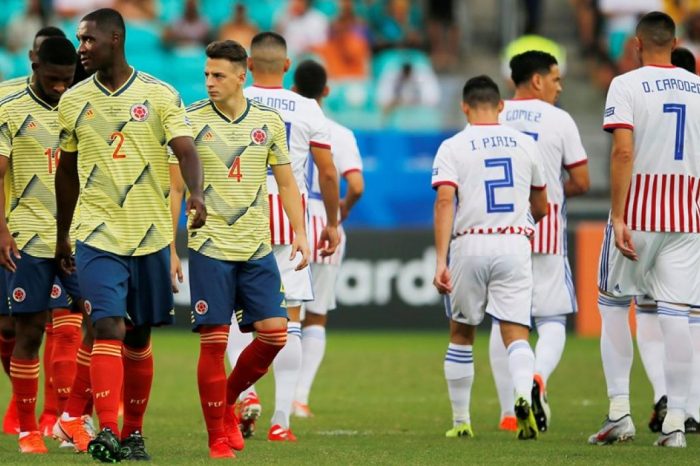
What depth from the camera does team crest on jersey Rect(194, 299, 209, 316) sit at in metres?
8.34

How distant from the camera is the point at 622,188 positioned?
9.18m

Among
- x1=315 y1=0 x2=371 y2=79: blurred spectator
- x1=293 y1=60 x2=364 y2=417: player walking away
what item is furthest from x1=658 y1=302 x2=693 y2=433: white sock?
x1=315 y1=0 x2=371 y2=79: blurred spectator

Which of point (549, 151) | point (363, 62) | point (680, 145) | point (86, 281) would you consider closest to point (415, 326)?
point (363, 62)

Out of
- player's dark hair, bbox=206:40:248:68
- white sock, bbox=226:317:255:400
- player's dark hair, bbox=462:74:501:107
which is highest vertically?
player's dark hair, bbox=206:40:248:68

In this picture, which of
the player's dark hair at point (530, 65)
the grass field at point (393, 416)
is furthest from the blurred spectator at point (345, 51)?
the player's dark hair at point (530, 65)

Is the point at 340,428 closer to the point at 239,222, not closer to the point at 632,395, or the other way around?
the point at 239,222

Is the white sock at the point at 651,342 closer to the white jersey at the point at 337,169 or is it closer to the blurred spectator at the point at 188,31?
the white jersey at the point at 337,169

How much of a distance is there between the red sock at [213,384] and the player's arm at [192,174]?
845mm

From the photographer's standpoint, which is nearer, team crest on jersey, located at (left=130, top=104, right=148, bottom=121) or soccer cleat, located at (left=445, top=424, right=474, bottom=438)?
team crest on jersey, located at (left=130, top=104, right=148, bottom=121)

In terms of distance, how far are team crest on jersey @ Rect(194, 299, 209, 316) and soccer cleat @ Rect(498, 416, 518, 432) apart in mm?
3036

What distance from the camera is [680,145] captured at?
9352 mm

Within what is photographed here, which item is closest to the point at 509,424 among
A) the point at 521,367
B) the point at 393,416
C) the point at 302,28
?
the point at 521,367

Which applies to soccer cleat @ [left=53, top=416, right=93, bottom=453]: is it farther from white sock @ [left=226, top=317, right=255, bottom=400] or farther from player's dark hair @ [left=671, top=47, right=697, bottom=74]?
player's dark hair @ [left=671, top=47, right=697, bottom=74]

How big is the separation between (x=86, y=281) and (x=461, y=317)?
9.97 feet
